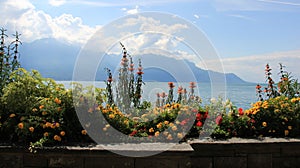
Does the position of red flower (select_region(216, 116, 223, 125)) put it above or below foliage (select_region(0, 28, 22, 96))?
below

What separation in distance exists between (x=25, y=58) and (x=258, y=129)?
11.1 feet

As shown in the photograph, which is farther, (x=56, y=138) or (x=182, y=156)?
(x=56, y=138)

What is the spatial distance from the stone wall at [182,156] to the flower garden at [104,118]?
162 mm

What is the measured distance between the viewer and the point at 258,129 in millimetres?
3465

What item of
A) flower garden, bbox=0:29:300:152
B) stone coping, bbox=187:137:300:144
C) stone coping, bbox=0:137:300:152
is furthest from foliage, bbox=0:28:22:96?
stone coping, bbox=187:137:300:144

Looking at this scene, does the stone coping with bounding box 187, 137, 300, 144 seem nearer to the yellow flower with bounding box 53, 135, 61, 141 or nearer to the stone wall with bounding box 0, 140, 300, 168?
the stone wall with bounding box 0, 140, 300, 168

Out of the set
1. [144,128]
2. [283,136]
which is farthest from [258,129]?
[144,128]

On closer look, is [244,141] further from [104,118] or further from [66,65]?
[66,65]

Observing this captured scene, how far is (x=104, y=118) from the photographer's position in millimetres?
3291

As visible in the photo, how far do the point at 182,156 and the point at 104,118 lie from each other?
3.25 ft

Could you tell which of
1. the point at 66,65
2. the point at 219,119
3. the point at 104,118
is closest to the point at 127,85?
the point at 66,65

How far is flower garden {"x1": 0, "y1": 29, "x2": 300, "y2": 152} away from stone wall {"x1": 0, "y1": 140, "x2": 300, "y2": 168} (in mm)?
162

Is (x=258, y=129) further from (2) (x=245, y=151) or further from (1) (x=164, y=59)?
(1) (x=164, y=59)

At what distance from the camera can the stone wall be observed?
285cm
